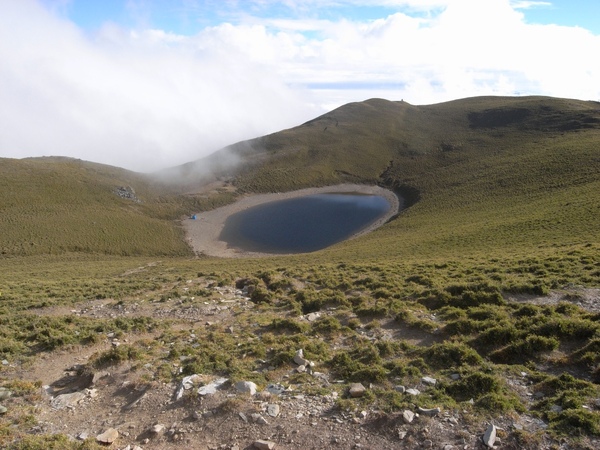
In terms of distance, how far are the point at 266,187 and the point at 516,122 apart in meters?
89.9

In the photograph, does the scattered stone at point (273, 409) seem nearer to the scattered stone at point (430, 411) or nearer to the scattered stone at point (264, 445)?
the scattered stone at point (264, 445)

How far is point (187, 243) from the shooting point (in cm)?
7156

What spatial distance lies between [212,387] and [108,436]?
258 cm

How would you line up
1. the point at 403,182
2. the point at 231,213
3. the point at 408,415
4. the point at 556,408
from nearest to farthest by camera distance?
the point at 408,415 < the point at 556,408 < the point at 231,213 < the point at 403,182

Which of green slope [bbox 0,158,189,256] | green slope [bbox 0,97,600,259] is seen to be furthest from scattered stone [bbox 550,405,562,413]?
green slope [bbox 0,158,189,256]

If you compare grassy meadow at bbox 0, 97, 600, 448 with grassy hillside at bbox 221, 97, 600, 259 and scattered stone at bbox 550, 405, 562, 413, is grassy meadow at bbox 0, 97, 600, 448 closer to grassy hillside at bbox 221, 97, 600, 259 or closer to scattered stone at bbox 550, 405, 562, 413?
scattered stone at bbox 550, 405, 562, 413

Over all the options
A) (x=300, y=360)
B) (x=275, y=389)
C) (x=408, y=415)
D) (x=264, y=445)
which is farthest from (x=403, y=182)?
(x=264, y=445)

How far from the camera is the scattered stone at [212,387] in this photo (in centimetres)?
966

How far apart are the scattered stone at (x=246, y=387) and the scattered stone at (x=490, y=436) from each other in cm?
542

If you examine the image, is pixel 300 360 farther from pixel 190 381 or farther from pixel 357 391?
pixel 190 381

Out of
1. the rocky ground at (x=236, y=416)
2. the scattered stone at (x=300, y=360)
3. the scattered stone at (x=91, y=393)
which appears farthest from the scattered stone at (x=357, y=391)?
the scattered stone at (x=91, y=393)

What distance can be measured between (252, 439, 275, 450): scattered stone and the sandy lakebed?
55.6 m

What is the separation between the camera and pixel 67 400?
10117 millimetres

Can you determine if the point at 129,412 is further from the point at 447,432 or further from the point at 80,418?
the point at 447,432
